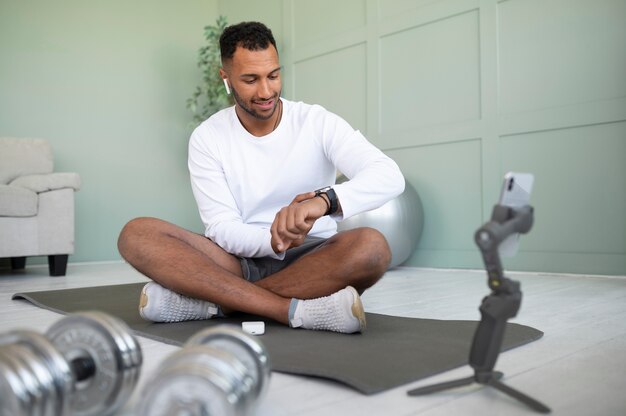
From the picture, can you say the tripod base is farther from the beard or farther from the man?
the beard

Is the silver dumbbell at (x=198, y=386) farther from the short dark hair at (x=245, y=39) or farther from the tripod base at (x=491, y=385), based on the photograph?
the short dark hair at (x=245, y=39)

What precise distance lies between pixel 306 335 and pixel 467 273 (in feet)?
6.61

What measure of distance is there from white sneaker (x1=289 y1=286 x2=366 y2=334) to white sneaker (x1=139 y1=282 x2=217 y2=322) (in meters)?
0.32

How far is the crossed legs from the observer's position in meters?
1.60

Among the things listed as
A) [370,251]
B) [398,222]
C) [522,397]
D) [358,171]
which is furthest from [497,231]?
[398,222]

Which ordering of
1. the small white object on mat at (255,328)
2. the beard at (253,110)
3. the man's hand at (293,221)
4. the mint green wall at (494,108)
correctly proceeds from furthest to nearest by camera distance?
the mint green wall at (494,108) < the beard at (253,110) < the small white object on mat at (255,328) < the man's hand at (293,221)

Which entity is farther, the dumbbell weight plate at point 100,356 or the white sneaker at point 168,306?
the white sneaker at point 168,306

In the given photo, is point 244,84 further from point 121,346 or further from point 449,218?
point 449,218

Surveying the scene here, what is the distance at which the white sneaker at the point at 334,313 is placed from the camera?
59.2 inches

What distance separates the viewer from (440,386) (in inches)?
40.4

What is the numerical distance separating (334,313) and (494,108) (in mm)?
2254

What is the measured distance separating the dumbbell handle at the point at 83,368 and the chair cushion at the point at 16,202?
9.80 ft

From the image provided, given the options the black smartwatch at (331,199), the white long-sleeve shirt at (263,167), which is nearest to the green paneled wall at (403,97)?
the white long-sleeve shirt at (263,167)

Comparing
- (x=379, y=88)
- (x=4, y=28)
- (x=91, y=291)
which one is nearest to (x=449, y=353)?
(x=91, y=291)
